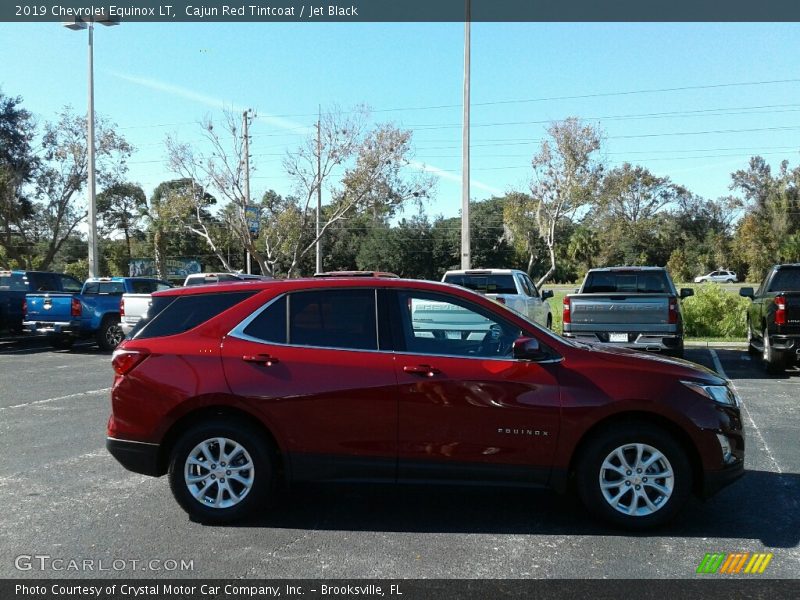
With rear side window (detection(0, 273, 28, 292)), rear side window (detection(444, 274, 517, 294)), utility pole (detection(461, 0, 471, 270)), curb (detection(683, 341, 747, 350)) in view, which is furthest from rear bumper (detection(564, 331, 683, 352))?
rear side window (detection(0, 273, 28, 292))

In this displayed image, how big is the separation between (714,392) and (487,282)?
8.97m

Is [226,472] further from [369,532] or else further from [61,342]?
[61,342]

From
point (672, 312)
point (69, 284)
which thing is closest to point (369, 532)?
point (672, 312)

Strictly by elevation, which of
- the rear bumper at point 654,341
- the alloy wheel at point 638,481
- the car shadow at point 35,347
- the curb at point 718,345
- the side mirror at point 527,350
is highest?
the side mirror at point 527,350

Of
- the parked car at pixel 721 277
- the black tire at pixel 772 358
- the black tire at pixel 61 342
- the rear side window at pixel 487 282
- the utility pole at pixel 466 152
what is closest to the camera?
the black tire at pixel 772 358

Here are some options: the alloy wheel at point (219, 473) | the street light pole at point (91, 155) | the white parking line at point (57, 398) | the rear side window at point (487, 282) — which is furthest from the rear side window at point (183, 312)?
the street light pole at point (91, 155)

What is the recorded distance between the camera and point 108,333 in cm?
1678

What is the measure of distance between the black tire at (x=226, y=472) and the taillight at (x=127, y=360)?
645 millimetres

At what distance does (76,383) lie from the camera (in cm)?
1137

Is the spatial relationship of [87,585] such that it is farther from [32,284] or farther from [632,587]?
[32,284]

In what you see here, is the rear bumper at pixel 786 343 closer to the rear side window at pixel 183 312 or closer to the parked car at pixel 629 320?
the parked car at pixel 629 320

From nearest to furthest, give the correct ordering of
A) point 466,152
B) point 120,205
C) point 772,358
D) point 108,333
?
point 772,358 → point 108,333 → point 466,152 → point 120,205

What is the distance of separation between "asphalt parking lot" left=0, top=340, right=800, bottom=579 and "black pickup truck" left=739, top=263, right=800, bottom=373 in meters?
4.85

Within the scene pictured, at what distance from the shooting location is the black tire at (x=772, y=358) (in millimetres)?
11395
